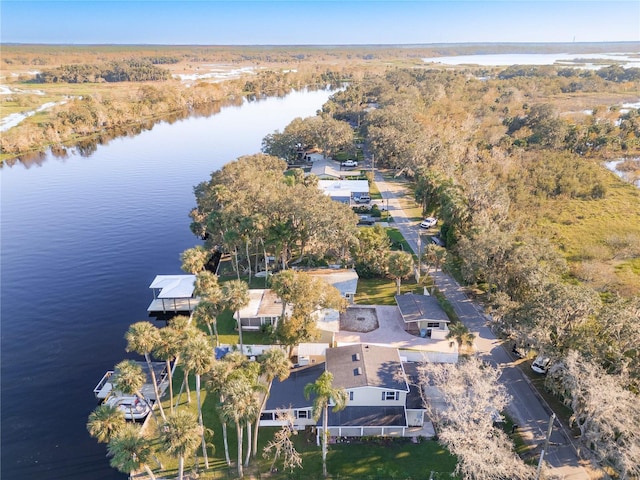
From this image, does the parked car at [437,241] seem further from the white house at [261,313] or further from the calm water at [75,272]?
the calm water at [75,272]

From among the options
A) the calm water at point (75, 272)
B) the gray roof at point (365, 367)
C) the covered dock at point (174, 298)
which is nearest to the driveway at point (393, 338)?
the gray roof at point (365, 367)

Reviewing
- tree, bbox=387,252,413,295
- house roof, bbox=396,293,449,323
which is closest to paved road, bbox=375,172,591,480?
house roof, bbox=396,293,449,323

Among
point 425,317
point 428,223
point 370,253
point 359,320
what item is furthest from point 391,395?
point 428,223

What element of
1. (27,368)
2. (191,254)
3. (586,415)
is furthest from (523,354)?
(27,368)

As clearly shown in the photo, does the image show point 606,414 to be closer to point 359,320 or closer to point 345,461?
point 345,461

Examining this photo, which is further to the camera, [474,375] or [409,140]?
[409,140]

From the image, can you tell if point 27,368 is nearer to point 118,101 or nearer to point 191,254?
point 191,254
